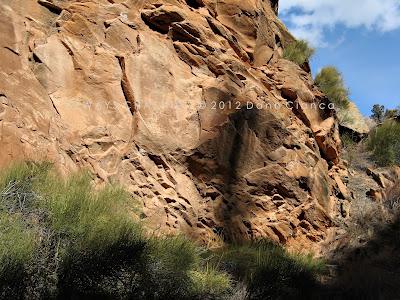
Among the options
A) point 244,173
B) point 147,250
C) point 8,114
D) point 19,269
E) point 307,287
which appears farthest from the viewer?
point 244,173

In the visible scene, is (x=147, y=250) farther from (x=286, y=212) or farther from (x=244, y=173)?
Result: (x=286, y=212)

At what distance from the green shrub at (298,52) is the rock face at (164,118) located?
384 centimetres

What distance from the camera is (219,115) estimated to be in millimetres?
10992

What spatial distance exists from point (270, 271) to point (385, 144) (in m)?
12.9

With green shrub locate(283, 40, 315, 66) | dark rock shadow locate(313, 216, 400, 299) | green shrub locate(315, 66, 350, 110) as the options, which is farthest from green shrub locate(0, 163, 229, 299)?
green shrub locate(315, 66, 350, 110)

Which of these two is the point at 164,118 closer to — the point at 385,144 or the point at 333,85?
the point at 385,144

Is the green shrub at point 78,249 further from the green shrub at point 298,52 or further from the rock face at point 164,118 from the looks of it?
the green shrub at point 298,52

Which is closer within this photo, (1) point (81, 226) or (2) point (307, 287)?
(1) point (81, 226)

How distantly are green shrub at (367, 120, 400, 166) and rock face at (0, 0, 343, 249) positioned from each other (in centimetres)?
633

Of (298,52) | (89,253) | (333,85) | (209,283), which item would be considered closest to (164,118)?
(209,283)

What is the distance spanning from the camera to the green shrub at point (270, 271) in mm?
8344

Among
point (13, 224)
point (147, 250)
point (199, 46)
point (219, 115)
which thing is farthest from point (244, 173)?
point (13, 224)

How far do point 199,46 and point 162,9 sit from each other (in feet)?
4.06

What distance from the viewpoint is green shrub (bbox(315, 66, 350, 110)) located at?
21325mm
